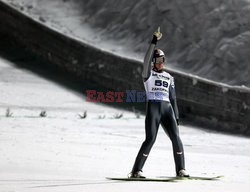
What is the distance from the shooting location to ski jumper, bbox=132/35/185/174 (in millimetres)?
8789

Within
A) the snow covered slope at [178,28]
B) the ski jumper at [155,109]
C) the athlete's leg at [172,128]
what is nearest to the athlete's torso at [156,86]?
the ski jumper at [155,109]

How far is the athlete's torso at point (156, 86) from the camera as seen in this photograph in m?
Result: 8.86

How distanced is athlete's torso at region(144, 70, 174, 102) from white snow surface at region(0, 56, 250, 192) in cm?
105

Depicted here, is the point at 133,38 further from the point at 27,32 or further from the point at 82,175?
the point at 82,175

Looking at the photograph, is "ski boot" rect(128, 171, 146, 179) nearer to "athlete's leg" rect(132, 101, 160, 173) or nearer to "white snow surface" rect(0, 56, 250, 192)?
→ "athlete's leg" rect(132, 101, 160, 173)

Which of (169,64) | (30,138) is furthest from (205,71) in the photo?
(30,138)

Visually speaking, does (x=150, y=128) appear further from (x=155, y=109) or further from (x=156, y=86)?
(x=156, y=86)

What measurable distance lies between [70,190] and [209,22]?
53.6 feet

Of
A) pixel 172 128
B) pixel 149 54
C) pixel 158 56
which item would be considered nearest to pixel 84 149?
pixel 172 128

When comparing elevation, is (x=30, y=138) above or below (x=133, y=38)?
below

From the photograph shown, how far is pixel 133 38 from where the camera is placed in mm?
24953

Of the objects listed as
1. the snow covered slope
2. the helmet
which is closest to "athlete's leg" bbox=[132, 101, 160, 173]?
the helmet

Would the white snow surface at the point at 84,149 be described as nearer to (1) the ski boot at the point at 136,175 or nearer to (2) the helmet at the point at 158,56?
(1) the ski boot at the point at 136,175

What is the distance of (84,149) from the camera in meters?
11.8
